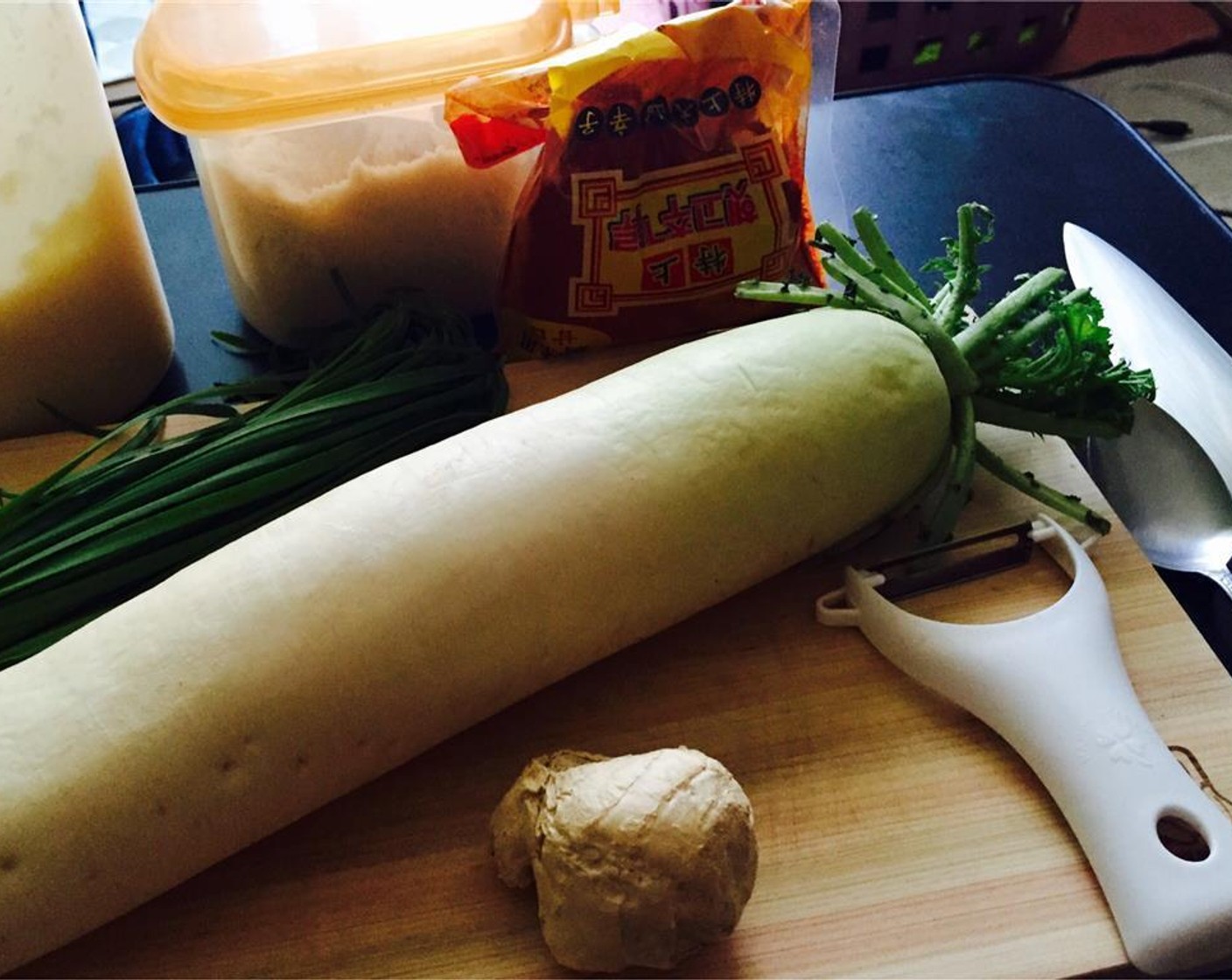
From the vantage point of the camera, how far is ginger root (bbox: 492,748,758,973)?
0.69 m

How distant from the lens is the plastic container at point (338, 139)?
95cm

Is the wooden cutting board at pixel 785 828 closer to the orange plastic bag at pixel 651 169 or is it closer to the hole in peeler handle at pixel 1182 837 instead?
the hole in peeler handle at pixel 1182 837

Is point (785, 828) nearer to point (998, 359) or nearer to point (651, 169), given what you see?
point (998, 359)

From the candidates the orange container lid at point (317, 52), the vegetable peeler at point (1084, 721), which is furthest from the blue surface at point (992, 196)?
the vegetable peeler at point (1084, 721)

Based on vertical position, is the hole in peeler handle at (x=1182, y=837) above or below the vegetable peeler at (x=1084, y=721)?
below

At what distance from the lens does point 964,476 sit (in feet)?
3.08

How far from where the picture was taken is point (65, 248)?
100 centimetres

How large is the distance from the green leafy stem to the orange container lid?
0.30 m

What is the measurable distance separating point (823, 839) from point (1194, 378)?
0.57 m

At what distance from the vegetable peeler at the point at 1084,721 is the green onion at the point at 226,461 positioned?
378 mm

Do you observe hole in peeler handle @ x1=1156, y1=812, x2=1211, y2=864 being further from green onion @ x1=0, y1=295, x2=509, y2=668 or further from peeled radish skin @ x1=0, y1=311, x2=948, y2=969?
green onion @ x1=0, y1=295, x2=509, y2=668

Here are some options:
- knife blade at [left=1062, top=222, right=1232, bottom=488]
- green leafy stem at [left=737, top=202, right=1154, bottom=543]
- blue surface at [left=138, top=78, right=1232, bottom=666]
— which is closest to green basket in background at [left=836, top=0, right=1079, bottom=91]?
blue surface at [left=138, top=78, right=1232, bottom=666]

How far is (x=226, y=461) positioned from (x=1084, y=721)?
661 mm

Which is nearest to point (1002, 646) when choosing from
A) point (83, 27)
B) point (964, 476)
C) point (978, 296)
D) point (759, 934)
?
point (964, 476)
